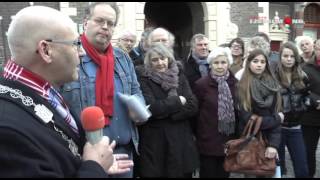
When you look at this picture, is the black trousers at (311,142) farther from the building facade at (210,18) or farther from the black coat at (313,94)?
the building facade at (210,18)

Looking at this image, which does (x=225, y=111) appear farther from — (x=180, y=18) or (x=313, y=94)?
(x=180, y=18)

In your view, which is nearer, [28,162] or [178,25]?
[28,162]

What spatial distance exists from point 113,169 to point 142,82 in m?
1.76

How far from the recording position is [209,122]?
3840 mm

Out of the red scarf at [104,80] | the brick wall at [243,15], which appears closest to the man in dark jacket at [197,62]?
the red scarf at [104,80]

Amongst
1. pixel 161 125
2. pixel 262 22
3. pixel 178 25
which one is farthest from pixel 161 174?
pixel 178 25

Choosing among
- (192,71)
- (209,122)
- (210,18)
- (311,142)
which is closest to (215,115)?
(209,122)

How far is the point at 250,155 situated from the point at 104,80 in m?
1.71

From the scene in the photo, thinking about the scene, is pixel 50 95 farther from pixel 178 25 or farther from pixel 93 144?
pixel 178 25

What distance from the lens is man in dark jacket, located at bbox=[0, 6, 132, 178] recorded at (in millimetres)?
1369

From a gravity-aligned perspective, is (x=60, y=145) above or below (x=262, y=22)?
below

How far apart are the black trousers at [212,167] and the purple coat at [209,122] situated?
8cm

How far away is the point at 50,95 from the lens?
5.34ft

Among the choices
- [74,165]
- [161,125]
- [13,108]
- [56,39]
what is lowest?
[161,125]
